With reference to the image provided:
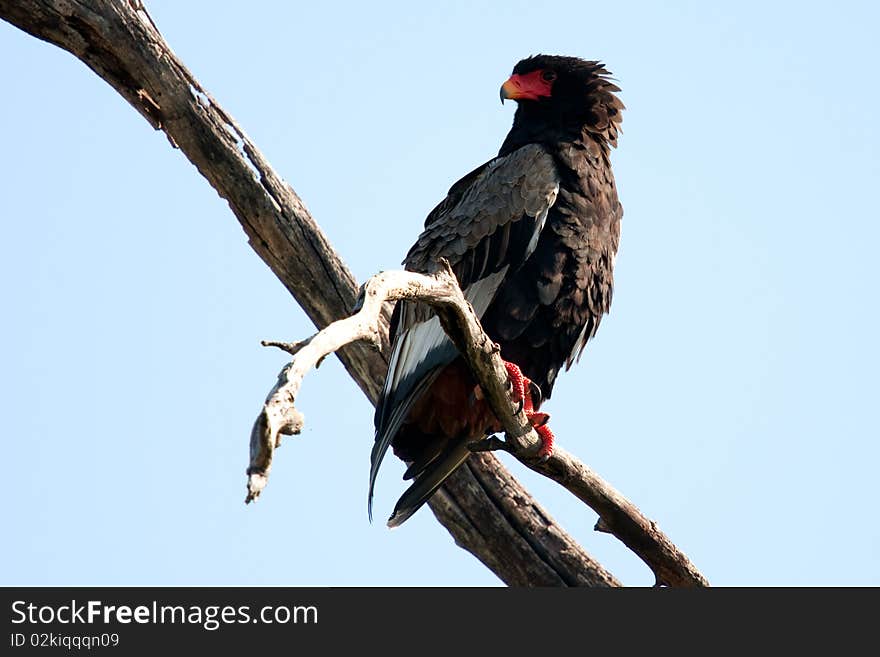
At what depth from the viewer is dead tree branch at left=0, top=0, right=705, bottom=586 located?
5.76m

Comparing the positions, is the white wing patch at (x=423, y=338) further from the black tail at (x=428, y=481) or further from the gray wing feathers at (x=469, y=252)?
the black tail at (x=428, y=481)

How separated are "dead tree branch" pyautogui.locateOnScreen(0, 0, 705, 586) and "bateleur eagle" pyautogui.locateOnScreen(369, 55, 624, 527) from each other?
36 centimetres

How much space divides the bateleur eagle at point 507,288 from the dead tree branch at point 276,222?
0.36 m

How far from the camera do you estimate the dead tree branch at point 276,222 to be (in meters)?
5.76

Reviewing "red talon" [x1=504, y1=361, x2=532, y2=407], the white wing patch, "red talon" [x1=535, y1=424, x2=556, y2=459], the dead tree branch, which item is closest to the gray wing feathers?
the white wing patch

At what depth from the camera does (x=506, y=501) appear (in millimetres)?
6168

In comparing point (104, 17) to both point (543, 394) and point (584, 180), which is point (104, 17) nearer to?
point (584, 180)

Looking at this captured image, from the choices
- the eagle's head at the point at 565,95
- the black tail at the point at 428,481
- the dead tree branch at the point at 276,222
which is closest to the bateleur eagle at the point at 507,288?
the black tail at the point at 428,481

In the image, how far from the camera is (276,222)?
589cm

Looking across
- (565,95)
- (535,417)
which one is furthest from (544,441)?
(565,95)
